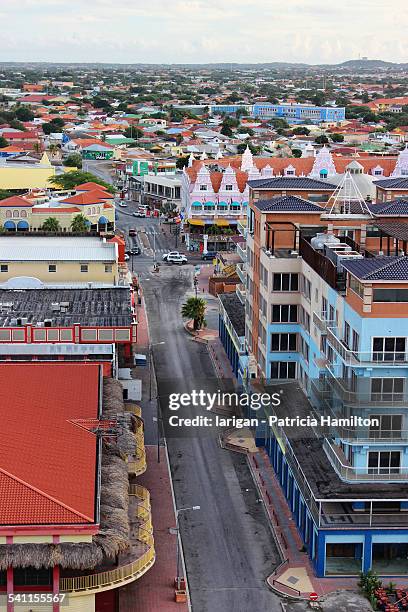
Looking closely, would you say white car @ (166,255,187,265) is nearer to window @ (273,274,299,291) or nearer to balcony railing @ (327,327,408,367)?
window @ (273,274,299,291)

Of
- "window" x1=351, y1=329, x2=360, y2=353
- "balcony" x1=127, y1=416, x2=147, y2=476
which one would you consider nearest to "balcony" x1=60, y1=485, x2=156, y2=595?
"balcony" x1=127, y1=416, x2=147, y2=476

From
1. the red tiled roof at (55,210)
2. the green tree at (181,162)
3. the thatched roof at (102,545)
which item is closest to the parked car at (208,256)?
the red tiled roof at (55,210)

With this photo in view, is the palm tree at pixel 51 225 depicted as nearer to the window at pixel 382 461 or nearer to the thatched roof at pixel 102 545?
the thatched roof at pixel 102 545

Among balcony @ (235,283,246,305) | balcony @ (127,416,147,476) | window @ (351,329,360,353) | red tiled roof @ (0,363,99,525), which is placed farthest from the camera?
balcony @ (235,283,246,305)

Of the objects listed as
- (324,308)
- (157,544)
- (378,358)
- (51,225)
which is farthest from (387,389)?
(51,225)

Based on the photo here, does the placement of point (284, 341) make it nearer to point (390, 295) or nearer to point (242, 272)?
point (390, 295)

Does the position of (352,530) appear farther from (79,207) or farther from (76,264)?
(79,207)

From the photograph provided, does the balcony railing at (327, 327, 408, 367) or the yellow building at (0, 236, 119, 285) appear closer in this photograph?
the balcony railing at (327, 327, 408, 367)
